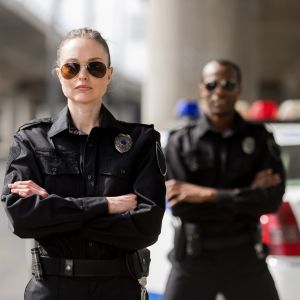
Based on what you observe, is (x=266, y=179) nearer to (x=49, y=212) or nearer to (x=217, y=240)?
(x=217, y=240)

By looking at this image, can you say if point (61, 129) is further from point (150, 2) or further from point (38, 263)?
point (150, 2)

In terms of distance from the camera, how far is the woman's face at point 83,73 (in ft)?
8.88

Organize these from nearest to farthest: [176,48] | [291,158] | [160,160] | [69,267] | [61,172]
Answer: [69,267] → [61,172] → [160,160] → [291,158] → [176,48]

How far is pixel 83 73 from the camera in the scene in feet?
8.84

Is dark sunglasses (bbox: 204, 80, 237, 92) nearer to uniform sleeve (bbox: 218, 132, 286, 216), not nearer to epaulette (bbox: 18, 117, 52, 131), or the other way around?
uniform sleeve (bbox: 218, 132, 286, 216)

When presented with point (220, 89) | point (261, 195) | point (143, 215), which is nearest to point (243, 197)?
point (261, 195)

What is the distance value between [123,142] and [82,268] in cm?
50

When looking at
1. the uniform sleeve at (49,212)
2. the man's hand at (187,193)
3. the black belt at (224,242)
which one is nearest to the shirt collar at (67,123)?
the uniform sleeve at (49,212)

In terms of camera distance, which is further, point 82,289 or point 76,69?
point 76,69

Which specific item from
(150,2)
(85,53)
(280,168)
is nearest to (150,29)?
(150,2)

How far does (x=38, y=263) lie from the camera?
2.62m

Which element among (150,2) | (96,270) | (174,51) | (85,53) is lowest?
(96,270)

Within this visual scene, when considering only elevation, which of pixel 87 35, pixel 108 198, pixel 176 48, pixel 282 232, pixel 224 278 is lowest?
pixel 224 278

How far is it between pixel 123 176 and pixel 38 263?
0.45 meters
